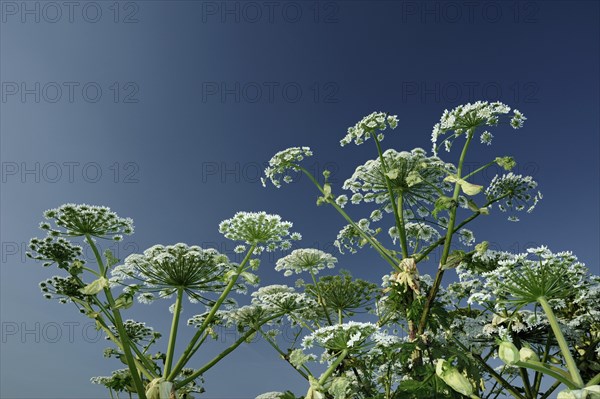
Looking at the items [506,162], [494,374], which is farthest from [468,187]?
[494,374]

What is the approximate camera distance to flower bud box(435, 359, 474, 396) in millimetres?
5711

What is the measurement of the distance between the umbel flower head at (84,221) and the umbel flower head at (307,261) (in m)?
4.27

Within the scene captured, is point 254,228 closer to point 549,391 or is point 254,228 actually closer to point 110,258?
point 110,258

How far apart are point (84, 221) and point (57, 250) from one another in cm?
97

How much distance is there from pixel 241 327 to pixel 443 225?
201 inches

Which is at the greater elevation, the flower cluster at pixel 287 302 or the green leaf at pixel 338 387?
the flower cluster at pixel 287 302

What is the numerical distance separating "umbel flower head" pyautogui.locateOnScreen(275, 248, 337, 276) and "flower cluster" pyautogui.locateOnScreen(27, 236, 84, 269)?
4.95 m

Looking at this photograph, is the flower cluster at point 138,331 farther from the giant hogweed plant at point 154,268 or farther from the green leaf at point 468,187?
the green leaf at point 468,187

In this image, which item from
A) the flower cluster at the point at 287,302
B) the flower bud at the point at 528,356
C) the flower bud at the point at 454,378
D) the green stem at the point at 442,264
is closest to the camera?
the flower bud at the point at 528,356

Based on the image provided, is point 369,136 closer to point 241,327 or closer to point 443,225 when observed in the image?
point 443,225

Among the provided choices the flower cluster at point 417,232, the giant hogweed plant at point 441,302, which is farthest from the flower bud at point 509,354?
the flower cluster at point 417,232

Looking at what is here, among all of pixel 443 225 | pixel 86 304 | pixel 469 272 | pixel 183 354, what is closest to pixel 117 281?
pixel 86 304

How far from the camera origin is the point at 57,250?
383 inches

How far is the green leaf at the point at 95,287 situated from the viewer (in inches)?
333
